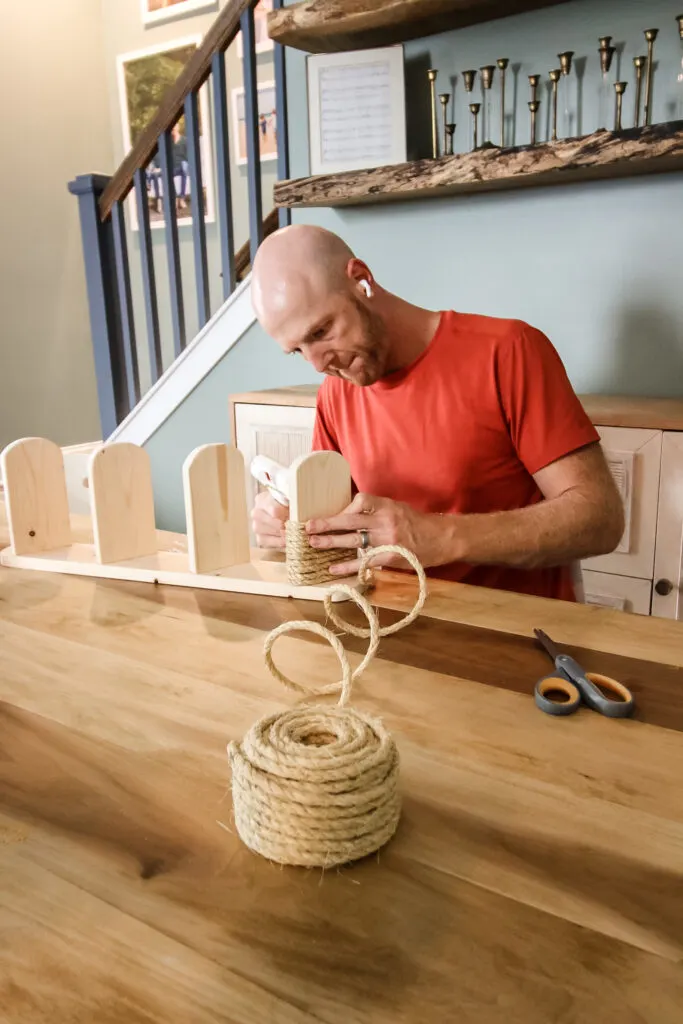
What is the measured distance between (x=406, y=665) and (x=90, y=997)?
477 mm

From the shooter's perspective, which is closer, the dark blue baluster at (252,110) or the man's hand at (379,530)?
the man's hand at (379,530)

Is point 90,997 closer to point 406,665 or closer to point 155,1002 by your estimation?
point 155,1002

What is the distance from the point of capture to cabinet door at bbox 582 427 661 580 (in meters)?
1.83

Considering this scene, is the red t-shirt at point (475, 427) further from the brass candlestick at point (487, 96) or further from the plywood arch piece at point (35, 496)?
the brass candlestick at point (487, 96)

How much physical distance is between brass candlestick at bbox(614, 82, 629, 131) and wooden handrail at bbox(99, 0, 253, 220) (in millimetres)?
1321

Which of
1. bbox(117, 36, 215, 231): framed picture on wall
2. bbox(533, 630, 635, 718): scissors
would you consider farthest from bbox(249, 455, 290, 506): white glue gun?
bbox(117, 36, 215, 231): framed picture on wall

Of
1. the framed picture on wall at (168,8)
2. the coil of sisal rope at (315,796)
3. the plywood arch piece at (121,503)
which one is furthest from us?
the framed picture on wall at (168,8)

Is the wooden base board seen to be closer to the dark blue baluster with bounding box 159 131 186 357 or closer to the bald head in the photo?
the bald head

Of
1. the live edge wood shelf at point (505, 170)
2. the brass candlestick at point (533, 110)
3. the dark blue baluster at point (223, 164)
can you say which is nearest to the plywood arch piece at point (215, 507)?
the live edge wood shelf at point (505, 170)

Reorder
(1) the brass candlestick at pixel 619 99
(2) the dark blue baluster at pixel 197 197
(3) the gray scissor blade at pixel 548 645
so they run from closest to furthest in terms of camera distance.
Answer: (3) the gray scissor blade at pixel 548 645, (1) the brass candlestick at pixel 619 99, (2) the dark blue baluster at pixel 197 197

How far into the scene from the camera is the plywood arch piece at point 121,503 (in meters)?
1.18

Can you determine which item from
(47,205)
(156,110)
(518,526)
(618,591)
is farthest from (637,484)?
(47,205)

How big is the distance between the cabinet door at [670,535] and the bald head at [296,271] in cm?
89

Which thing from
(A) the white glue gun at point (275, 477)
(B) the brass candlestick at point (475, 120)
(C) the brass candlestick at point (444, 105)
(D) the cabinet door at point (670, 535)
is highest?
(C) the brass candlestick at point (444, 105)
